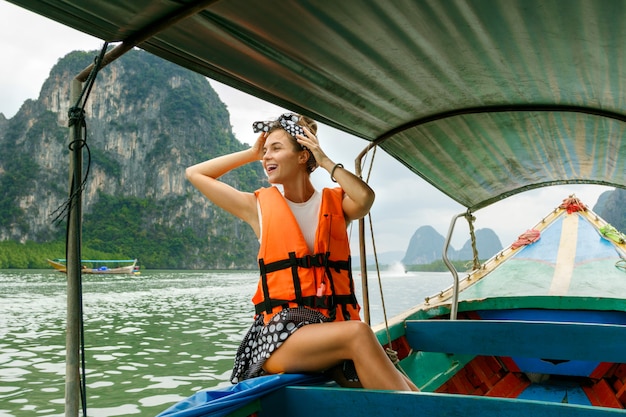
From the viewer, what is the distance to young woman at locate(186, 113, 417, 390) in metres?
1.56

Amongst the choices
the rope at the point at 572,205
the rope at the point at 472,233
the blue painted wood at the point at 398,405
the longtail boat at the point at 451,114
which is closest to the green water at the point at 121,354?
the rope at the point at 472,233

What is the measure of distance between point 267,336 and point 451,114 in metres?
1.66

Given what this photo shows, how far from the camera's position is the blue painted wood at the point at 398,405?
51.4 inches

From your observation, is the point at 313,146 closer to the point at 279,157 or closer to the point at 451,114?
the point at 279,157

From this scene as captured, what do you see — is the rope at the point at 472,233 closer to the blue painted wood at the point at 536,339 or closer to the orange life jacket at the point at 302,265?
the blue painted wood at the point at 536,339

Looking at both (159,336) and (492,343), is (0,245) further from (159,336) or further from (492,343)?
(492,343)

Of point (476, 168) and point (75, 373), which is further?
point (476, 168)

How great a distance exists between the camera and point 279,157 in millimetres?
1912

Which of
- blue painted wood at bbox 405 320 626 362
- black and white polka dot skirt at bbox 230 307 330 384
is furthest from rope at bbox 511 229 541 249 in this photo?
black and white polka dot skirt at bbox 230 307 330 384

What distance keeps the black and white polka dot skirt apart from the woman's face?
54 centimetres

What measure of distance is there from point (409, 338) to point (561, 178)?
2323 millimetres

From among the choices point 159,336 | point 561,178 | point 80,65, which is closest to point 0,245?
point 80,65

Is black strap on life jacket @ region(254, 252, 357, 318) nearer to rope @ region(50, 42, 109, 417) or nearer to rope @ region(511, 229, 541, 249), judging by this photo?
rope @ region(50, 42, 109, 417)

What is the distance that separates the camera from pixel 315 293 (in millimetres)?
1711
